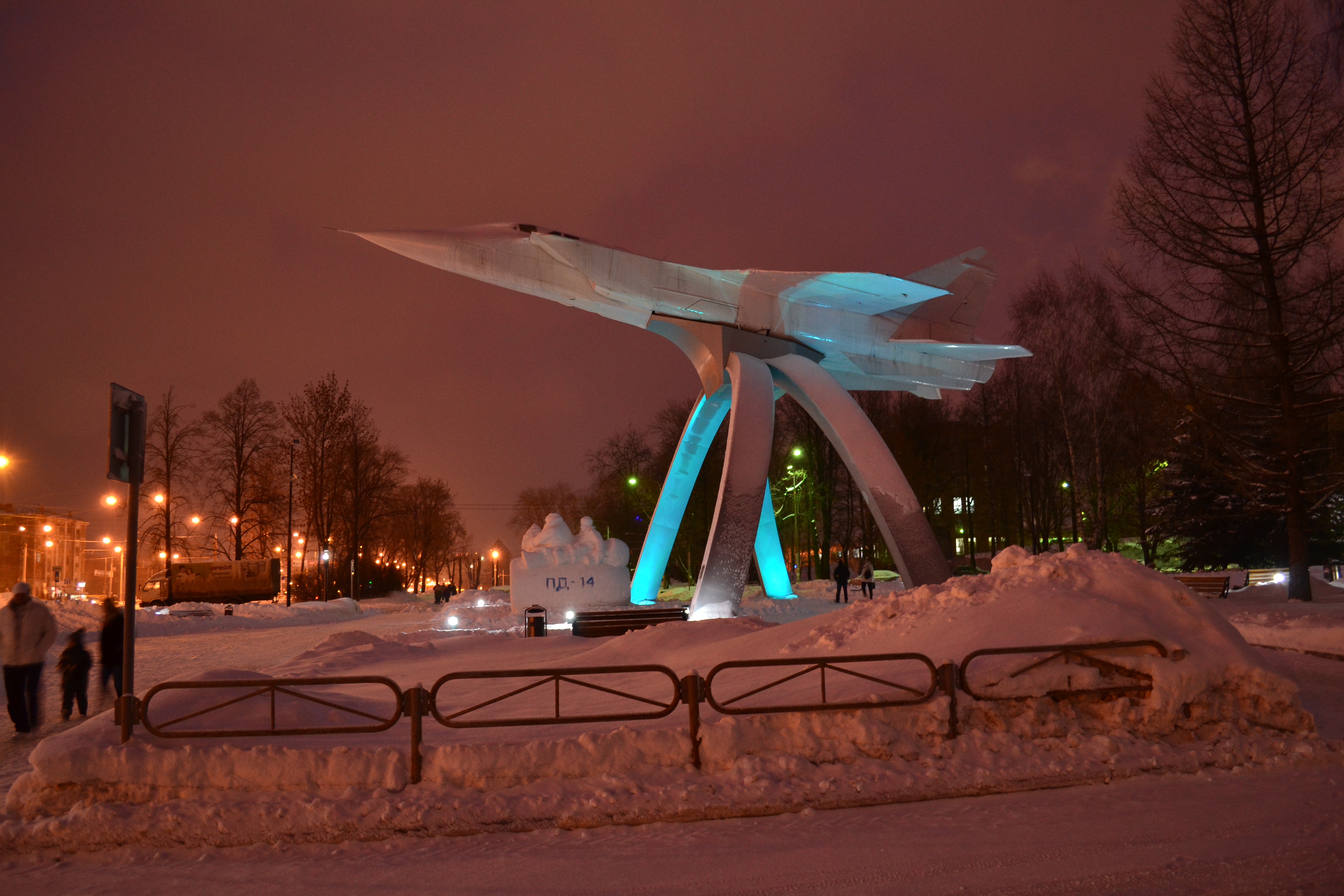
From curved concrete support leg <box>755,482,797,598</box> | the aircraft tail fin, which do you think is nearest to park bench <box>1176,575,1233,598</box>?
the aircraft tail fin

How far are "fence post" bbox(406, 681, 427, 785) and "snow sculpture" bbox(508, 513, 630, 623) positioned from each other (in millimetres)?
14632

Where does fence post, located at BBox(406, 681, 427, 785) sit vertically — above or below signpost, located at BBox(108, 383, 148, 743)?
below

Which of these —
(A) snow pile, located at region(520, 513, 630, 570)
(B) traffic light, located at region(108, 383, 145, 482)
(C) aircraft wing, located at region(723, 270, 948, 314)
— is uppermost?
(C) aircraft wing, located at region(723, 270, 948, 314)

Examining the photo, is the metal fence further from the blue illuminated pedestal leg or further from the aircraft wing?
the aircraft wing

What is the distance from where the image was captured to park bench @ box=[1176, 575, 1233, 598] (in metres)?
20.4

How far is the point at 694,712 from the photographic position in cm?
609

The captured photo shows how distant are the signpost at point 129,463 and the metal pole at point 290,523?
28991mm

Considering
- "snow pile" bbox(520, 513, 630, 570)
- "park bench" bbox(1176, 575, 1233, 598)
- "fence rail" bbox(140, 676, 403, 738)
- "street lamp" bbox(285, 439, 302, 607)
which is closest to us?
"fence rail" bbox(140, 676, 403, 738)

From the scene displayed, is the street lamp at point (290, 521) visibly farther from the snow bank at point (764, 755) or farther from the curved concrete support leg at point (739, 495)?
the snow bank at point (764, 755)

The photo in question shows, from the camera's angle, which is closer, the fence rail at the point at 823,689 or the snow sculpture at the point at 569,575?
the fence rail at the point at 823,689

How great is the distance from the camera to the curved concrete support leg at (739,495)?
18047 millimetres

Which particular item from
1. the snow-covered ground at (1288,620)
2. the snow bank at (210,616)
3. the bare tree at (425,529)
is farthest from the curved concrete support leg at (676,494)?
the bare tree at (425,529)

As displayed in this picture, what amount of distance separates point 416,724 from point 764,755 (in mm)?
2484

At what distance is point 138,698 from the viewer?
20.2ft
